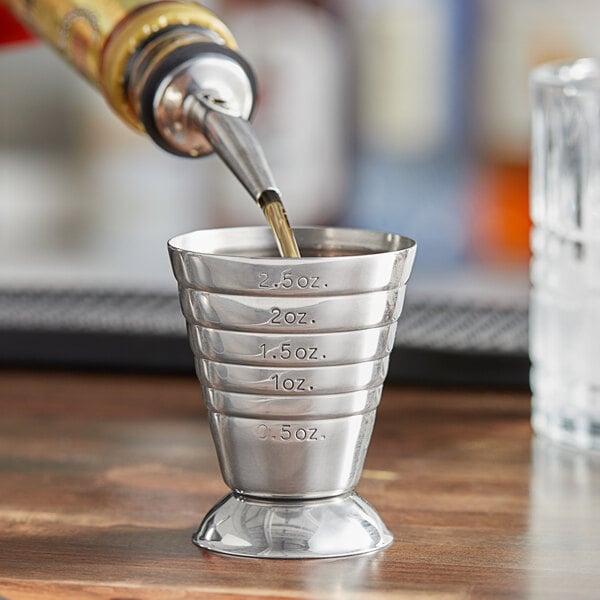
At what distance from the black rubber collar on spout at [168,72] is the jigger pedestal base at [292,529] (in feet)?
0.57

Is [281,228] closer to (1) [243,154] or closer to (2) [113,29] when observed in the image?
(1) [243,154]

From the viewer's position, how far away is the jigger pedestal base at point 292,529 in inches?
22.0

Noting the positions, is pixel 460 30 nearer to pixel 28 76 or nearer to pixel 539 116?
pixel 28 76

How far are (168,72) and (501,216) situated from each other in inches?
50.5

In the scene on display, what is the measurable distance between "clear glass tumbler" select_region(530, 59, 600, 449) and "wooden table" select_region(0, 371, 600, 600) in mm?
24

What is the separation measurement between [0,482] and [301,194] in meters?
1.20

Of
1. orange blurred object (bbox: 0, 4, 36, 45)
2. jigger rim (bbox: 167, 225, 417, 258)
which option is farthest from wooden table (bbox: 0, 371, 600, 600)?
orange blurred object (bbox: 0, 4, 36, 45)

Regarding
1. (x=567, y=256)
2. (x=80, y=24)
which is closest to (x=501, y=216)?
(x=567, y=256)

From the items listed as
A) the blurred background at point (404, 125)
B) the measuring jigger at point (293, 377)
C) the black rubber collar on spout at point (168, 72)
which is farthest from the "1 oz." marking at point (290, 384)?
the blurred background at point (404, 125)

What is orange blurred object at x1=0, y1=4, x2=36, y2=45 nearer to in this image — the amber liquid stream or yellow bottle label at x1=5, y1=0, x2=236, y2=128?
yellow bottle label at x1=5, y1=0, x2=236, y2=128

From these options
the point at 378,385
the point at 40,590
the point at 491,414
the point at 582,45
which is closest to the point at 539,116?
the point at 491,414

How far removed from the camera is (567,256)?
78 cm

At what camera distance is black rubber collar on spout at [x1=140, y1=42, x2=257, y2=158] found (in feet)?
2.03

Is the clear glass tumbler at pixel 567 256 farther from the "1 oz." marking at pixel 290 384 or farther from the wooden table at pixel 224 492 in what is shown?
the "1 oz." marking at pixel 290 384
